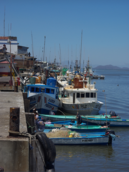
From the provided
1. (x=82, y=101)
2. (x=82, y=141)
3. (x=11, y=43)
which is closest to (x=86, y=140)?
(x=82, y=141)

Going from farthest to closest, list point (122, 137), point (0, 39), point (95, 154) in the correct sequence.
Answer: point (0, 39) < point (122, 137) < point (95, 154)

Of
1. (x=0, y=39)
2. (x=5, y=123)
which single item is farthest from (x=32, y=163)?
(x=0, y=39)

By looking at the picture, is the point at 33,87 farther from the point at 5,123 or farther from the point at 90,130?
the point at 5,123

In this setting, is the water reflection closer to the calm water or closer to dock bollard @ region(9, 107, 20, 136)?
the calm water

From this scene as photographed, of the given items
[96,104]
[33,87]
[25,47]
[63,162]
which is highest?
[25,47]

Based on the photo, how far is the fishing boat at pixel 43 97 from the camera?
24422mm

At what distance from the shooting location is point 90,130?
17.6m

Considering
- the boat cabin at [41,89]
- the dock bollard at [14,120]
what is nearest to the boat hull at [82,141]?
the boat cabin at [41,89]

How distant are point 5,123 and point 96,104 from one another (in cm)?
1918

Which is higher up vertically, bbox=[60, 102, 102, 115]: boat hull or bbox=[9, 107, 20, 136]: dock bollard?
bbox=[9, 107, 20, 136]: dock bollard

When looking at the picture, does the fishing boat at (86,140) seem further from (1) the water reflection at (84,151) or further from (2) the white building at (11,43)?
(2) the white building at (11,43)

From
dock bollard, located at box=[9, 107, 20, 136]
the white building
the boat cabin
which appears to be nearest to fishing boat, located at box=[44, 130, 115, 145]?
the boat cabin

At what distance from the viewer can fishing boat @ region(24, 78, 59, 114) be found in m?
24.4

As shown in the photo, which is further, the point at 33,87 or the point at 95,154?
the point at 33,87
